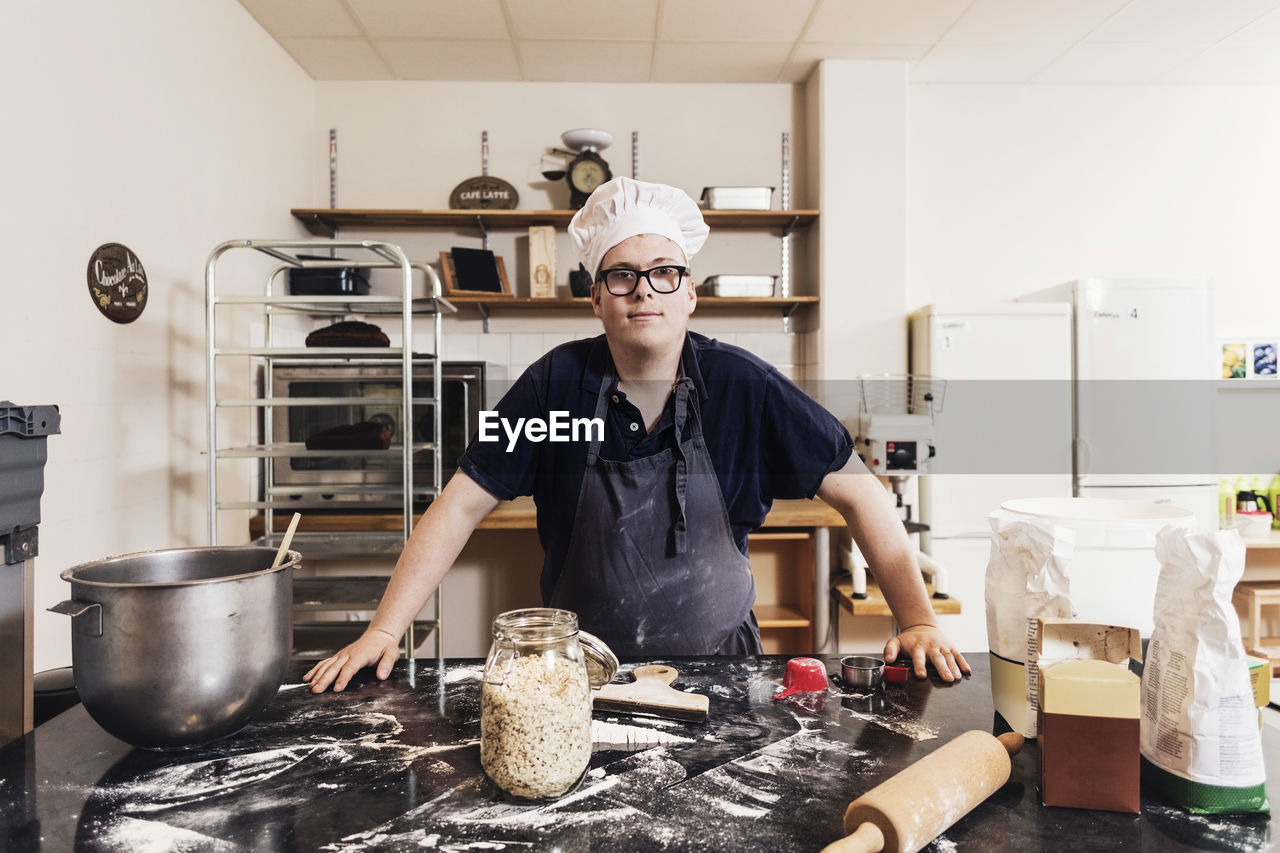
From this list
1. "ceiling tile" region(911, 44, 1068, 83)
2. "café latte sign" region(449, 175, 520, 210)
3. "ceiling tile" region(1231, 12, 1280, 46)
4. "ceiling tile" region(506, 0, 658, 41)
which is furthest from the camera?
"café latte sign" region(449, 175, 520, 210)

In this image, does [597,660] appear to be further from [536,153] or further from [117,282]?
[536,153]

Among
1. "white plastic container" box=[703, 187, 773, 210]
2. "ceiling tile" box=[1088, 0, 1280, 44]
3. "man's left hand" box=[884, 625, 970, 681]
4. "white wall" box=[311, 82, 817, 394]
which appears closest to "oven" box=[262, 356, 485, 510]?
"white wall" box=[311, 82, 817, 394]

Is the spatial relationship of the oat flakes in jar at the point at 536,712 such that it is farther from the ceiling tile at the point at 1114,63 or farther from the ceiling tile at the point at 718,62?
the ceiling tile at the point at 1114,63

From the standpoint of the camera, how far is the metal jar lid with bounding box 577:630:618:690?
35.2 inches

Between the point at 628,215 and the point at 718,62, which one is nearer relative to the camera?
the point at 628,215

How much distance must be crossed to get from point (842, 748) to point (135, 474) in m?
2.27

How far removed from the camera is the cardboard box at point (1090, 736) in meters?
0.78

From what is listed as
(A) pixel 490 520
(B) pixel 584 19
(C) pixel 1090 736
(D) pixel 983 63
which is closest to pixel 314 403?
(A) pixel 490 520

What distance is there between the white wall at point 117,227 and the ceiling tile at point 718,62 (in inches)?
66.6

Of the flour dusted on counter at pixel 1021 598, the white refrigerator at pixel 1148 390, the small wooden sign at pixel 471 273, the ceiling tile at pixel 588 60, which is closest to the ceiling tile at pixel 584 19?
the ceiling tile at pixel 588 60

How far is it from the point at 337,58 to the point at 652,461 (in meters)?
2.89

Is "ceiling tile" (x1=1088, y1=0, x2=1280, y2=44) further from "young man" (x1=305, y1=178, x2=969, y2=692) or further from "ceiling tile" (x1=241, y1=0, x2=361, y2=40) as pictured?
"ceiling tile" (x1=241, y1=0, x2=361, y2=40)

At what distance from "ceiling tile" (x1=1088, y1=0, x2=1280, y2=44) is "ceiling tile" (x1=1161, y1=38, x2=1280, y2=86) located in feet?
0.60

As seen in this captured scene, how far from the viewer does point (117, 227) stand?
7.43ft
